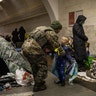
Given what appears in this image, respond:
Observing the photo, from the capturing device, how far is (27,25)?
1199 cm

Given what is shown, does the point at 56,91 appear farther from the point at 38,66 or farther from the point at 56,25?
the point at 56,25

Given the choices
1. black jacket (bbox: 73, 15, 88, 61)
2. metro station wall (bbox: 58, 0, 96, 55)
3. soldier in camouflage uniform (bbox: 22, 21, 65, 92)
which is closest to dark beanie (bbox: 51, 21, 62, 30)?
soldier in camouflage uniform (bbox: 22, 21, 65, 92)

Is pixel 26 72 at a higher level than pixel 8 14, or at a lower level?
lower

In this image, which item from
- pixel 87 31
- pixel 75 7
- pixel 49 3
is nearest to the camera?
pixel 87 31

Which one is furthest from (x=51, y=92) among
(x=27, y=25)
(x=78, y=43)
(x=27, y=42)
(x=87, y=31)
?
(x=27, y=25)

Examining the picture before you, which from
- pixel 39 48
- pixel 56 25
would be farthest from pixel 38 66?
pixel 56 25

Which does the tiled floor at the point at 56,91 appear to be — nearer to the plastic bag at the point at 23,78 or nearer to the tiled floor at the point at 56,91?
the tiled floor at the point at 56,91

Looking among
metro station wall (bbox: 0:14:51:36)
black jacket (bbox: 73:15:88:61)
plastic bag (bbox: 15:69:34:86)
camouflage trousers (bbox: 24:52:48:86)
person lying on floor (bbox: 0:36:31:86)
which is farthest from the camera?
metro station wall (bbox: 0:14:51:36)

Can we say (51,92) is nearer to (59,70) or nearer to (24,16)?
(59,70)

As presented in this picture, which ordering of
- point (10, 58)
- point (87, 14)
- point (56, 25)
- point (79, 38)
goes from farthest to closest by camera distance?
point (87, 14) < point (79, 38) < point (10, 58) < point (56, 25)

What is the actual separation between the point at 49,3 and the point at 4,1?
21.2ft

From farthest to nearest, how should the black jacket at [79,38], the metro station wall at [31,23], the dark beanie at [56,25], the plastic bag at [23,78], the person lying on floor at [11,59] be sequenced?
the metro station wall at [31,23] → the black jacket at [79,38] → the person lying on floor at [11,59] → the plastic bag at [23,78] → the dark beanie at [56,25]

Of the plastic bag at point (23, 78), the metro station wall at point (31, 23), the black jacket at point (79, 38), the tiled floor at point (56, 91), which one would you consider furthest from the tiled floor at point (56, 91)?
the metro station wall at point (31, 23)

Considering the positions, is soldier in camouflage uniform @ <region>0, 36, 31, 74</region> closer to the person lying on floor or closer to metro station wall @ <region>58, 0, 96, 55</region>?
the person lying on floor
